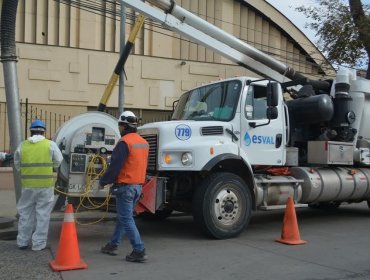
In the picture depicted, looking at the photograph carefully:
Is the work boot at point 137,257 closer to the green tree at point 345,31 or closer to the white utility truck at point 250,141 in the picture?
the white utility truck at point 250,141

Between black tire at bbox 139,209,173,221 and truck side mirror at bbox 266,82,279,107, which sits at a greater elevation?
truck side mirror at bbox 266,82,279,107

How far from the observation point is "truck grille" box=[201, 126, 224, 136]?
861 cm

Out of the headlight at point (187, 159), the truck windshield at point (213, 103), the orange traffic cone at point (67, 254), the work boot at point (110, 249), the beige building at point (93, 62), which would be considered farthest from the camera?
Result: the beige building at point (93, 62)

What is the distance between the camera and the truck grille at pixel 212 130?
28.2 ft

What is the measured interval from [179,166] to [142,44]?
15.8m

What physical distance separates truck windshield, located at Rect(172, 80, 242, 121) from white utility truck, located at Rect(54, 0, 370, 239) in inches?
0.7

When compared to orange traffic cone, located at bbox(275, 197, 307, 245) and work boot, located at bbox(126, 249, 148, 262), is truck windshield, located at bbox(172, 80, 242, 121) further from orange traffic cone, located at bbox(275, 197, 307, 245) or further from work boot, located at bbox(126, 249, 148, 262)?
work boot, located at bbox(126, 249, 148, 262)

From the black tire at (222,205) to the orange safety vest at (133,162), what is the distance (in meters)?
1.54

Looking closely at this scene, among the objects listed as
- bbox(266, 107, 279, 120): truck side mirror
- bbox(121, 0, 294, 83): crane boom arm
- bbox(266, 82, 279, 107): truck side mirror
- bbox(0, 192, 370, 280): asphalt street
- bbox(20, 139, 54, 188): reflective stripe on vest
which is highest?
bbox(121, 0, 294, 83): crane boom arm

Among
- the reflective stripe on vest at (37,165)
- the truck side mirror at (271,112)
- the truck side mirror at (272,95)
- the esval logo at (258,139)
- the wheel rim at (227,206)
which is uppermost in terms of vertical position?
the truck side mirror at (272,95)

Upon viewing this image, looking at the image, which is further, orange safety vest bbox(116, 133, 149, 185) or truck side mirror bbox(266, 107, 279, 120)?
truck side mirror bbox(266, 107, 279, 120)

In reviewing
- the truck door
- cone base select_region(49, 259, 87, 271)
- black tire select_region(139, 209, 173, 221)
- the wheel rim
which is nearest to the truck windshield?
the truck door

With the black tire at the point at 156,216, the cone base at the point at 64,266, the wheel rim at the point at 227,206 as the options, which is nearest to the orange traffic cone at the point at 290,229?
the wheel rim at the point at 227,206

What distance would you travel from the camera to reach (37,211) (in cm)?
759
